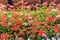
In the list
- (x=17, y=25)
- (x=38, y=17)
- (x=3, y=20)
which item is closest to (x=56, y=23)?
(x=38, y=17)

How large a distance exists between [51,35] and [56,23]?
0.21m

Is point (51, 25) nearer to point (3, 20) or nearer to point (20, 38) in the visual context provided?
point (20, 38)

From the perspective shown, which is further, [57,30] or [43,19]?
[43,19]

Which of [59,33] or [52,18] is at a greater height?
[52,18]

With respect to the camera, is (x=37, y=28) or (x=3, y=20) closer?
(x=37, y=28)

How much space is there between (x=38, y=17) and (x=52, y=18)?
0.22 metres

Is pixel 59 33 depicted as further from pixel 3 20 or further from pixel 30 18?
pixel 3 20

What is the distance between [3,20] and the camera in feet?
9.50

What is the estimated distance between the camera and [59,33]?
2.80m

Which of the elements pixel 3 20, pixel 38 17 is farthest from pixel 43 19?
pixel 3 20

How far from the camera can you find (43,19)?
2885 millimetres

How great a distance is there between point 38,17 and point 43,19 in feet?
0.32

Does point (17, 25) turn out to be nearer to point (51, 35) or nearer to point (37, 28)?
point (37, 28)

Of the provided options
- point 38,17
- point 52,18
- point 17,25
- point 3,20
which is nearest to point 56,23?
point 52,18
